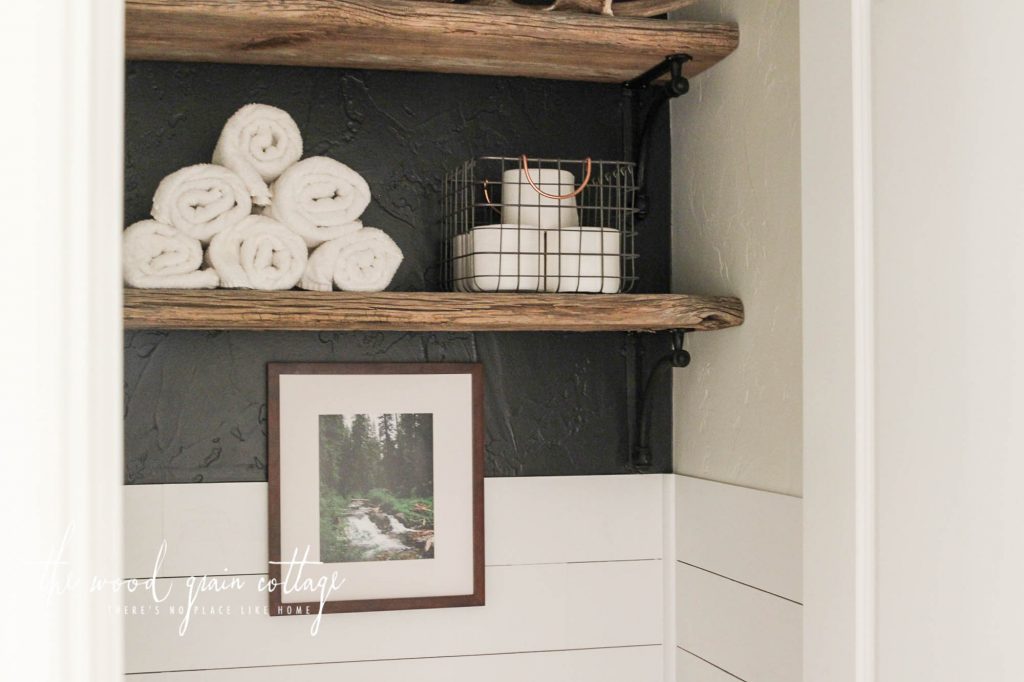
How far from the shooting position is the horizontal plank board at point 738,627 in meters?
1.23

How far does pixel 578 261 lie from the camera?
1342 millimetres

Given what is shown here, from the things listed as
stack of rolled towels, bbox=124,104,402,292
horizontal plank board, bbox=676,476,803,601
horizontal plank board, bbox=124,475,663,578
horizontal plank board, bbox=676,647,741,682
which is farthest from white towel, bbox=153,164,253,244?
horizontal plank board, bbox=676,647,741,682

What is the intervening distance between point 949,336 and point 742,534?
23.4 inches

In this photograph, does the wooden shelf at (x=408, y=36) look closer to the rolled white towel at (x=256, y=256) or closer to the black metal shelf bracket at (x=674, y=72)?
the black metal shelf bracket at (x=674, y=72)

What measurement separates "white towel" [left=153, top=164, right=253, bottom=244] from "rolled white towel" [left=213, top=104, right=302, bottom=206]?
0.08ft

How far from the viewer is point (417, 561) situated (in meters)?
1.50

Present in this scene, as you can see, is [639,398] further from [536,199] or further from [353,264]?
[353,264]

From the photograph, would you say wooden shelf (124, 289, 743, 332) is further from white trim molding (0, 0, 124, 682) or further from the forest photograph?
white trim molding (0, 0, 124, 682)

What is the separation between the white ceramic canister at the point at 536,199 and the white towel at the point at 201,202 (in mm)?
360

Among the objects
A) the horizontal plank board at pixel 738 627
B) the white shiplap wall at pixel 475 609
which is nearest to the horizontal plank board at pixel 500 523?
the white shiplap wall at pixel 475 609

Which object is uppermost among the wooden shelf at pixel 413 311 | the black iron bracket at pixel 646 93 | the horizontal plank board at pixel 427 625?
the black iron bracket at pixel 646 93

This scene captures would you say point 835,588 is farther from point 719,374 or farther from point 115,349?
point 115,349

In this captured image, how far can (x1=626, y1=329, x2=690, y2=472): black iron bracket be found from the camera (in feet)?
5.15

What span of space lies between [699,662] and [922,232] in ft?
2.83
